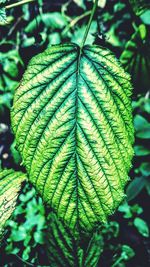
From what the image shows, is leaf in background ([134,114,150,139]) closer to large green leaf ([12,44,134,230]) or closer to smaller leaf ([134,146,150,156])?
smaller leaf ([134,146,150,156])

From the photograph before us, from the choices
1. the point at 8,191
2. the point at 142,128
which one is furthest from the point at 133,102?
the point at 8,191

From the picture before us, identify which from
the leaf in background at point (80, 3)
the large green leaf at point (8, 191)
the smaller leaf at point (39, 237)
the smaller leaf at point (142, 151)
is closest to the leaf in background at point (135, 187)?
the smaller leaf at point (142, 151)

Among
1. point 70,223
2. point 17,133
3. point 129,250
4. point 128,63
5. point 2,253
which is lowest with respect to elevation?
point 129,250

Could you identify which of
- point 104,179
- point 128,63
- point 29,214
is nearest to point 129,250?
point 29,214

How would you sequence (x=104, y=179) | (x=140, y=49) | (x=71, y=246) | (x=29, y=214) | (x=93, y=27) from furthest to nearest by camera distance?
(x=93, y=27) < (x=29, y=214) < (x=140, y=49) < (x=71, y=246) < (x=104, y=179)

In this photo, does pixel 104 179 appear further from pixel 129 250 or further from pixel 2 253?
pixel 129 250

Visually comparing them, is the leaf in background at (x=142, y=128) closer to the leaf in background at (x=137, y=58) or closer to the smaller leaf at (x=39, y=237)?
the leaf in background at (x=137, y=58)
